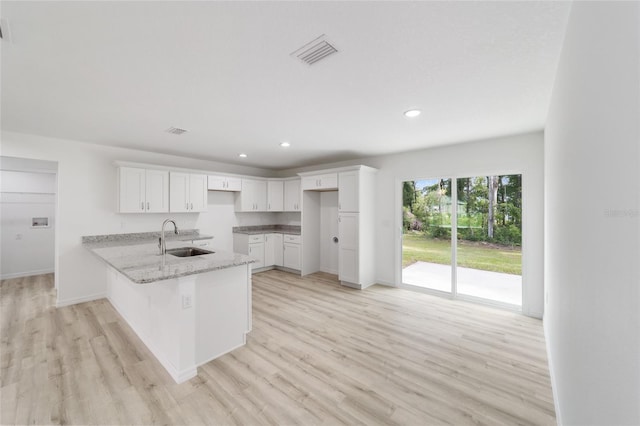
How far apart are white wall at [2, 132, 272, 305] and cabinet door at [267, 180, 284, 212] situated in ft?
8.19

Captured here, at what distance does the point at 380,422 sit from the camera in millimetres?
1812

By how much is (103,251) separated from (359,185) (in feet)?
12.9

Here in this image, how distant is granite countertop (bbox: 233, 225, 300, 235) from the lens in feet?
20.0

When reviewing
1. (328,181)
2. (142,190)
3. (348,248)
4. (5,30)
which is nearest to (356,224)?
(348,248)

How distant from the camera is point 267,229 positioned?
6.66 meters

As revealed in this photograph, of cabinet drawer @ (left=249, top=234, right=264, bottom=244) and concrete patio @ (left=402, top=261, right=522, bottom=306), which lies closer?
concrete patio @ (left=402, top=261, right=522, bottom=306)

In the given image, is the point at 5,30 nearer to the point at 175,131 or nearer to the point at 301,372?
the point at 175,131

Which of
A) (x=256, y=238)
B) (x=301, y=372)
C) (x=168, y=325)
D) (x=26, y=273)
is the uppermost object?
(x=256, y=238)

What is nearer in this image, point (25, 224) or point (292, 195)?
point (25, 224)

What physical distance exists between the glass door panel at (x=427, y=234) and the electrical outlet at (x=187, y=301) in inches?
147

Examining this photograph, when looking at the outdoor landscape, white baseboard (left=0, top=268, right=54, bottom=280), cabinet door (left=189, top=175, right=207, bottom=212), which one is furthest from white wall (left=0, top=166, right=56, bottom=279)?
the outdoor landscape

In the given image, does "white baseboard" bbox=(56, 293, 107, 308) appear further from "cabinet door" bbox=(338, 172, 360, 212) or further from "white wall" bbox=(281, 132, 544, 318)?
"white wall" bbox=(281, 132, 544, 318)

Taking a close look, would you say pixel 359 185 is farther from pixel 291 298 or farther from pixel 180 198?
pixel 180 198

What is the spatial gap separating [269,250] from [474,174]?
14.5ft
